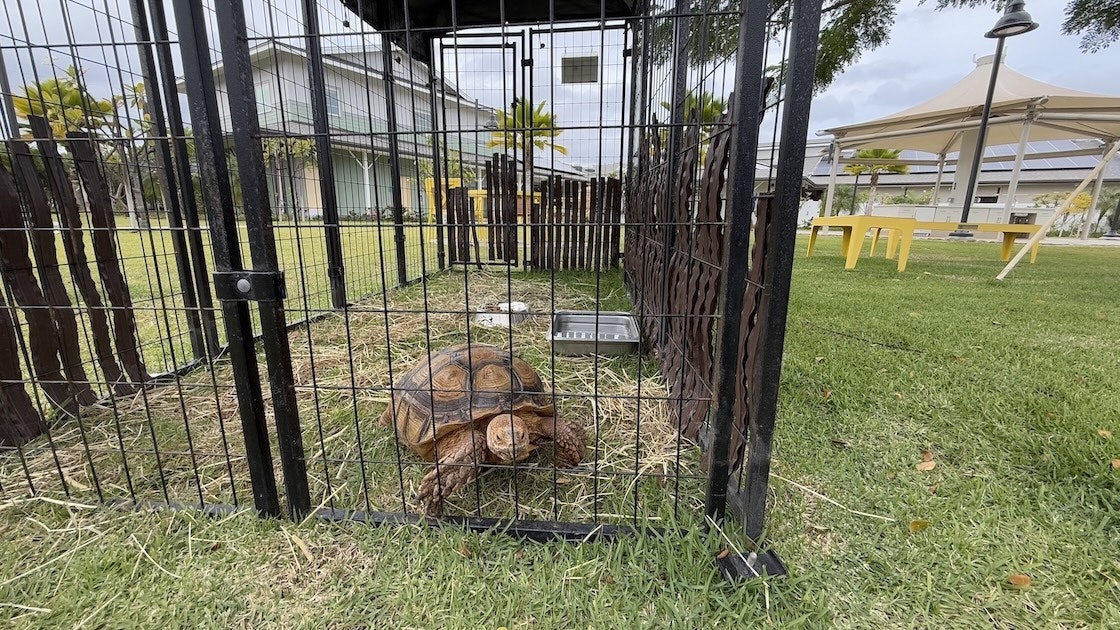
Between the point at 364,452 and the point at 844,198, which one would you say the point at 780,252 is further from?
the point at 844,198

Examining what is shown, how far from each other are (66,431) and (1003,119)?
15043mm

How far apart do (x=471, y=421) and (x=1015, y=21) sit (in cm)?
942

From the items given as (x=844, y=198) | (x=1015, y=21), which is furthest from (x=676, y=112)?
(x=844, y=198)

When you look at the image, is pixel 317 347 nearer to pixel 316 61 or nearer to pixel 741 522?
pixel 316 61

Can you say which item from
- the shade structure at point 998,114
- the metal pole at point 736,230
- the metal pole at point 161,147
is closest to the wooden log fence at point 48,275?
the metal pole at point 161,147

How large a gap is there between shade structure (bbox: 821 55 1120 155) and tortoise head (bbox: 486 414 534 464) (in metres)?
13.0

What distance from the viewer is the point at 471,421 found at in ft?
5.02

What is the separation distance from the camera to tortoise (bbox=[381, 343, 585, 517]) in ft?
5.32

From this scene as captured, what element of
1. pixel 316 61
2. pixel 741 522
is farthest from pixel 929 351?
pixel 316 61

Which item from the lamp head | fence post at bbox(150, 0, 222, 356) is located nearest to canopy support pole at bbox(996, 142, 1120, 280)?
the lamp head

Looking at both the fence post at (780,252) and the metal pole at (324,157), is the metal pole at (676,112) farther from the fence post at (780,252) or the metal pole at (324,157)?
the metal pole at (324,157)

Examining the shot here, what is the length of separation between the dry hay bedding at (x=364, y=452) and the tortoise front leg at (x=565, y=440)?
0.06m

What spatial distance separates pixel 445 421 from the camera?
1.74 m

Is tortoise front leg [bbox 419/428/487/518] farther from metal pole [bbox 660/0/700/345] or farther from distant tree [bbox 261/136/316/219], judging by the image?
distant tree [bbox 261/136/316/219]
